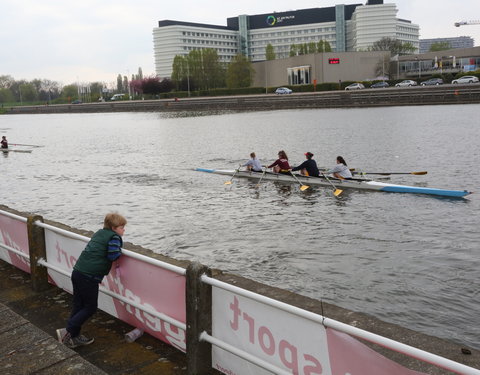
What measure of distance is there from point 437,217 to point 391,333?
1335 centimetres

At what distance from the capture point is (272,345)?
16.0ft

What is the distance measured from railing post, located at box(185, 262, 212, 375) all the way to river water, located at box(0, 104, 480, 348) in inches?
236

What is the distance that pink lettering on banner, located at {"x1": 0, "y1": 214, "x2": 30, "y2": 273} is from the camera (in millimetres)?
8607

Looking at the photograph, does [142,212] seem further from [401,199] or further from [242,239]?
[401,199]

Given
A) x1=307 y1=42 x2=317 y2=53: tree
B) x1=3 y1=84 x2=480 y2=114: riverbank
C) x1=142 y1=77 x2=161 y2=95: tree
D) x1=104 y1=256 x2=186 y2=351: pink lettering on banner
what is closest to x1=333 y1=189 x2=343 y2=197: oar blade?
x1=104 y1=256 x2=186 y2=351: pink lettering on banner

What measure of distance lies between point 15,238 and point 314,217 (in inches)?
488

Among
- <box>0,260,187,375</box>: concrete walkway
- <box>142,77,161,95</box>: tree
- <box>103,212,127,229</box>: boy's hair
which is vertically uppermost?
<box>142,77,161,95</box>: tree

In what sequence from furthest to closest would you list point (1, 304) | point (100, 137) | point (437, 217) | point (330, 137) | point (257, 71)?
point (257, 71), point (100, 137), point (330, 137), point (437, 217), point (1, 304)

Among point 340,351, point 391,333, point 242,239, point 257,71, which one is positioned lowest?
point 242,239

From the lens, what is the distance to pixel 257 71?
6250 inches

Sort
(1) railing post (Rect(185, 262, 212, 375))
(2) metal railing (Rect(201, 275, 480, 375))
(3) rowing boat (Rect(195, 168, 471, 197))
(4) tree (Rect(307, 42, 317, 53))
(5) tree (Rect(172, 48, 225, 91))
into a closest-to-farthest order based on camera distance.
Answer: (2) metal railing (Rect(201, 275, 480, 375)), (1) railing post (Rect(185, 262, 212, 375)), (3) rowing boat (Rect(195, 168, 471, 197)), (5) tree (Rect(172, 48, 225, 91)), (4) tree (Rect(307, 42, 317, 53))

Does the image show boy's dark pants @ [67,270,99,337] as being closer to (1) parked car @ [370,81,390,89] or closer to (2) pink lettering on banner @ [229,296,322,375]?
(2) pink lettering on banner @ [229,296,322,375]

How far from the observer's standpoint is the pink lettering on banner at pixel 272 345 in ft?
15.0

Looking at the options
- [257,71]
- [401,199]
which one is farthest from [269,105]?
[401,199]
